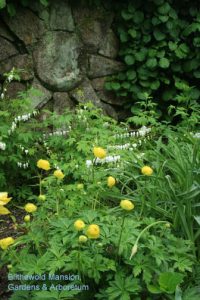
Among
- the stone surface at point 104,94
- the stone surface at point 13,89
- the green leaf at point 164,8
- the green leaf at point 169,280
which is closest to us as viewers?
the green leaf at point 169,280

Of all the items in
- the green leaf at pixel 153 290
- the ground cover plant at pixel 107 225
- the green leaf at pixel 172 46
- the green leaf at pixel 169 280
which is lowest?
the green leaf at pixel 153 290

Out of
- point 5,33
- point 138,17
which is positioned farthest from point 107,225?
point 138,17

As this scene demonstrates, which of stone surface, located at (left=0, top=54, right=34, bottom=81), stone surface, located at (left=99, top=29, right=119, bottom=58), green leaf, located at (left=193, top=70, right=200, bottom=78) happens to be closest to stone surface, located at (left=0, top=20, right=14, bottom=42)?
stone surface, located at (left=0, top=54, right=34, bottom=81)

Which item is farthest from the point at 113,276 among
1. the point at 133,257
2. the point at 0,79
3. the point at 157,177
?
the point at 0,79

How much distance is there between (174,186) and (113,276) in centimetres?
81

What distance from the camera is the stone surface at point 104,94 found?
13.9 feet

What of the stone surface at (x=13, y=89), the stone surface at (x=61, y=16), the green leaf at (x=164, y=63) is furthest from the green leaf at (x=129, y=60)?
the stone surface at (x=13, y=89)

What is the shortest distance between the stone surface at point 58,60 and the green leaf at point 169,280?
8.45 feet

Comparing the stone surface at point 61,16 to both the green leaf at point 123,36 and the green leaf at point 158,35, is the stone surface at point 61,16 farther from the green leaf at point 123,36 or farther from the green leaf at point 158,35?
the green leaf at point 158,35

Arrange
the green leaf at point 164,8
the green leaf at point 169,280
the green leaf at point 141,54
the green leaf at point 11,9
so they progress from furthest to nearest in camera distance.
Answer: the green leaf at point 141,54
the green leaf at point 164,8
the green leaf at point 11,9
the green leaf at point 169,280

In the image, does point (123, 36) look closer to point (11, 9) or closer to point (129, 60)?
point (129, 60)

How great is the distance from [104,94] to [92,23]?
2.06 feet

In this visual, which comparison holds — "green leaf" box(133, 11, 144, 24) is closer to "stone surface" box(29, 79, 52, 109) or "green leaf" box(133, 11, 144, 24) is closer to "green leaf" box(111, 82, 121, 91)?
"green leaf" box(111, 82, 121, 91)

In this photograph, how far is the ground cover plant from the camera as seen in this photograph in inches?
68.3
